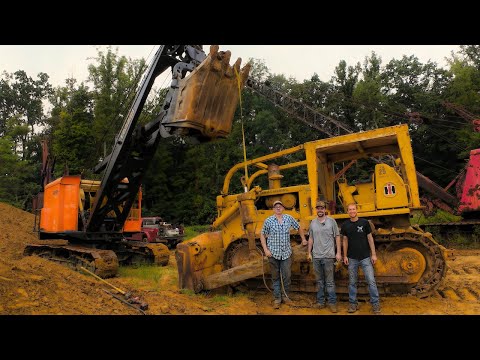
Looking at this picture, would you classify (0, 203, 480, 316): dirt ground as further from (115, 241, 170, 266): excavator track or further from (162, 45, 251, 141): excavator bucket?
(162, 45, 251, 141): excavator bucket

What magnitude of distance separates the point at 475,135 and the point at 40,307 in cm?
2925

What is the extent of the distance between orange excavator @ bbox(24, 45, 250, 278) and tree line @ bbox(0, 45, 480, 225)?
1743 cm

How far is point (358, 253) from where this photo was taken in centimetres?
564

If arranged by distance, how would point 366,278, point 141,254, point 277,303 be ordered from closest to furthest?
point 366,278 < point 277,303 < point 141,254

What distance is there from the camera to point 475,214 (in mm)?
14531

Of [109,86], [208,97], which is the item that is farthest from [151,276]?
[109,86]

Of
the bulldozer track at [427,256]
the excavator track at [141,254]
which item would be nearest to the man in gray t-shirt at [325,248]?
the bulldozer track at [427,256]

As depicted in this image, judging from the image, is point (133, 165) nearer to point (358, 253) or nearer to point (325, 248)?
point (325, 248)

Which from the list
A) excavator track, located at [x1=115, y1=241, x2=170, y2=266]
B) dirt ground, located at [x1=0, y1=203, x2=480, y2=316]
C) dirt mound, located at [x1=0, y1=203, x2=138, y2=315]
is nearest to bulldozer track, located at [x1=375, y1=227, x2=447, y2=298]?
dirt ground, located at [x1=0, y1=203, x2=480, y2=316]

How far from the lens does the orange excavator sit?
Result: 7.25 metres

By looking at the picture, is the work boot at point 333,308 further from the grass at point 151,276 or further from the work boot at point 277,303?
the grass at point 151,276

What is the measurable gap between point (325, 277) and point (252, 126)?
32084 millimetres

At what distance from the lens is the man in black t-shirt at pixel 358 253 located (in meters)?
5.59

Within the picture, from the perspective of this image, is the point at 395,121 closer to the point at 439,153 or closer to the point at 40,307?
the point at 439,153
